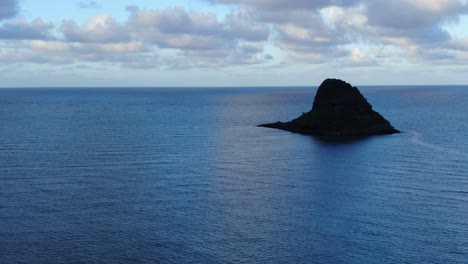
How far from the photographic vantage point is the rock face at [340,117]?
14338 cm

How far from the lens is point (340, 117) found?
147 meters

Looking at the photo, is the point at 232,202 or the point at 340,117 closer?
the point at 232,202

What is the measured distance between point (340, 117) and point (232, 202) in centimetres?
8566

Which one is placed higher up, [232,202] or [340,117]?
[340,117]

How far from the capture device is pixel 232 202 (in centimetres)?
6744

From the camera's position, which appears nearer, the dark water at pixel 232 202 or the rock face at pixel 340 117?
the dark water at pixel 232 202

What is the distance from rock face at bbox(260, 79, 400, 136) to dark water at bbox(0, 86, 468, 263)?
21.6 metres

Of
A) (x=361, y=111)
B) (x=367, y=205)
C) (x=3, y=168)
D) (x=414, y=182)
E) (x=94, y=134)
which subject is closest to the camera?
(x=367, y=205)

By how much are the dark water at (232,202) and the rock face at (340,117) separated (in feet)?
70.9

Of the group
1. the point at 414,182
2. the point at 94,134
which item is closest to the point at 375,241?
the point at 414,182

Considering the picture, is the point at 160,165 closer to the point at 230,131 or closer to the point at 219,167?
the point at 219,167

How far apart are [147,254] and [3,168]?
1864 inches

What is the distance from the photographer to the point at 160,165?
301 ft

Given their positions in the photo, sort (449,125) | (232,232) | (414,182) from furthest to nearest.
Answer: (449,125), (414,182), (232,232)
